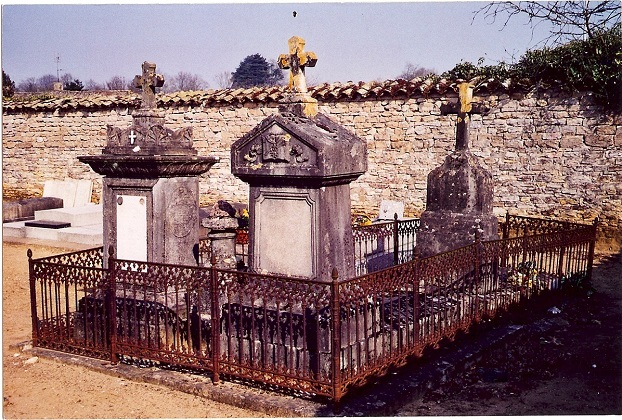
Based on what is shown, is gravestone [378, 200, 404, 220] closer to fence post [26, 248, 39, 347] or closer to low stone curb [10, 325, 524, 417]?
low stone curb [10, 325, 524, 417]

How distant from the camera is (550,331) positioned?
772 centimetres

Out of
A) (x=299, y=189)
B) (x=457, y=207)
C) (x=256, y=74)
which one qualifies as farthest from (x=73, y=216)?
(x=256, y=74)

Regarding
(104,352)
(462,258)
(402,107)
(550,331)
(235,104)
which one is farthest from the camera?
(235,104)

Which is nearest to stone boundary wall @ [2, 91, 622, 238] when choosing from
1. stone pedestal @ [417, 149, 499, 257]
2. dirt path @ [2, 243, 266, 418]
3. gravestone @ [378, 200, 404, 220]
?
gravestone @ [378, 200, 404, 220]

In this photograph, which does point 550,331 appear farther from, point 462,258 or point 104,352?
point 104,352

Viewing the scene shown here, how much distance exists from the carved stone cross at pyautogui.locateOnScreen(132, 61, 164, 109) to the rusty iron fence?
6.42 feet

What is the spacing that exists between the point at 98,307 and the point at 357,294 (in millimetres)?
3354

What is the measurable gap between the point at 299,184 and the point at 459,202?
4.15 meters

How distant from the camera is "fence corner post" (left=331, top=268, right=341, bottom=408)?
201 inches

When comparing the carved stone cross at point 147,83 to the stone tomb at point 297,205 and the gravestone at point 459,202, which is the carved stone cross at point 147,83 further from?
the gravestone at point 459,202

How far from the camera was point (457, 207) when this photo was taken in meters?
9.46

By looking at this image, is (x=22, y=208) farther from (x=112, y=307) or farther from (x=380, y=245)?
(x=112, y=307)

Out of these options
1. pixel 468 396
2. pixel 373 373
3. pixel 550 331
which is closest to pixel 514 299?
pixel 550 331

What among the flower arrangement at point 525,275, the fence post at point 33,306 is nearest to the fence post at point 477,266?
the flower arrangement at point 525,275
